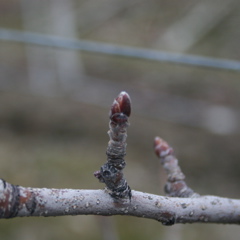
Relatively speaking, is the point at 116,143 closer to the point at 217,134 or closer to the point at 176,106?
the point at 217,134

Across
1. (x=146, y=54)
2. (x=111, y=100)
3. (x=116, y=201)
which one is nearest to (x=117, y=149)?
(x=116, y=201)

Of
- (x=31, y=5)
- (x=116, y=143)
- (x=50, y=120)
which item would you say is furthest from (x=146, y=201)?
(x=31, y=5)

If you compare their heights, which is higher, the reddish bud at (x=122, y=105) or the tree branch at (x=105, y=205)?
the reddish bud at (x=122, y=105)

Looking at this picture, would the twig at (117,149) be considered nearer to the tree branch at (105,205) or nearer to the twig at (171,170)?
the tree branch at (105,205)

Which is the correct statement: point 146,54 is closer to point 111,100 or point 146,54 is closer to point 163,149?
point 163,149

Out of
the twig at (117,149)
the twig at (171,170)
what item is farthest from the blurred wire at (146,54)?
the twig at (117,149)
